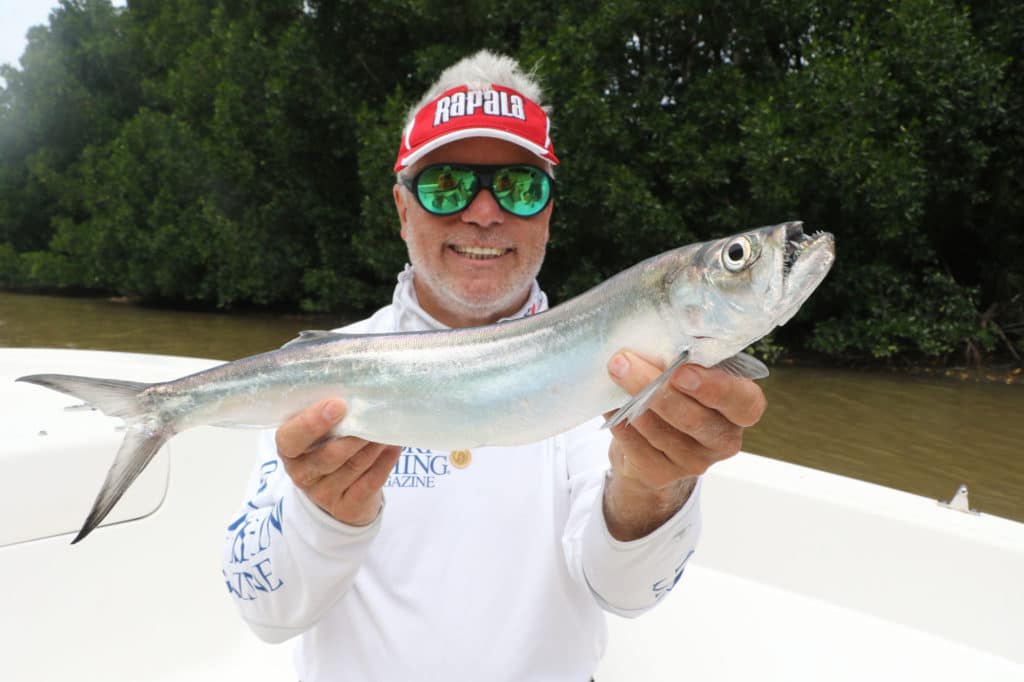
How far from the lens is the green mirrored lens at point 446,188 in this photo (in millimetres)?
2412

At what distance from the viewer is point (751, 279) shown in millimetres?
1382

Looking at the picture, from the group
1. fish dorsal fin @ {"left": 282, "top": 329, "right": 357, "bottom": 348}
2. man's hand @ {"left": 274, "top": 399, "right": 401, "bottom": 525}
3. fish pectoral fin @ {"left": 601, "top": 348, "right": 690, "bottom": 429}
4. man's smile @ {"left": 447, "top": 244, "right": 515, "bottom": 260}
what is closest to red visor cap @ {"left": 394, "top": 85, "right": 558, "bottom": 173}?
man's smile @ {"left": 447, "top": 244, "right": 515, "bottom": 260}

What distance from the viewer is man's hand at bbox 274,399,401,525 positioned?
162cm

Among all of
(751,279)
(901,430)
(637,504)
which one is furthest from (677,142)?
(751,279)

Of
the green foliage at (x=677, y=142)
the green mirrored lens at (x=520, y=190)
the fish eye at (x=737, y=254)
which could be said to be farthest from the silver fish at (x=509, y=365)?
the green foliage at (x=677, y=142)

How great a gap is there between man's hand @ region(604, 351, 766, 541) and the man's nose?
953 millimetres

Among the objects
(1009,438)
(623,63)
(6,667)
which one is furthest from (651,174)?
(6,667)

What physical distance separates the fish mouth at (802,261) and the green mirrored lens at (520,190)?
117 centimetres

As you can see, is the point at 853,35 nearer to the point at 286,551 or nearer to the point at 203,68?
the point at 286,551

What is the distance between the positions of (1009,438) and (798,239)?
946cm

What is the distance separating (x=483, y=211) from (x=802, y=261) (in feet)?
4.20

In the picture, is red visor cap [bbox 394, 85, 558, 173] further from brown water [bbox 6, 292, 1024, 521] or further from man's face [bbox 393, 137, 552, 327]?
brown water [bbox 6, 292, 1024, 521]

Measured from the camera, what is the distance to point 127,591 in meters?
3.16

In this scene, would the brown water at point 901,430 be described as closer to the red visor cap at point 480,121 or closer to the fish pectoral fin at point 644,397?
the red visor cap at point 480,121
